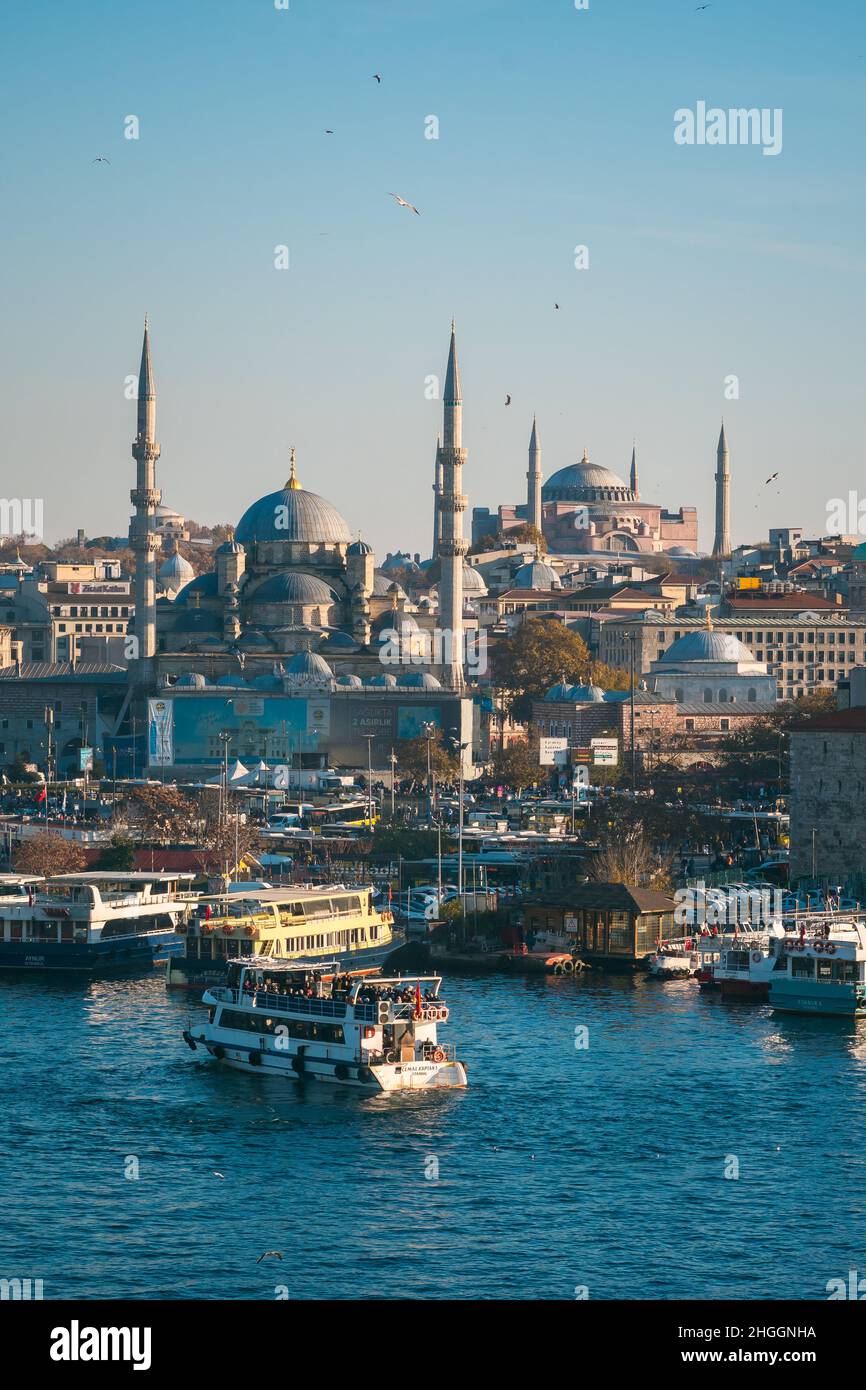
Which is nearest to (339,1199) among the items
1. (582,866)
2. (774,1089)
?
(774,1089)

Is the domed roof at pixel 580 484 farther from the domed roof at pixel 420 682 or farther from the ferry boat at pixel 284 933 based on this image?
the ferry boat at pixel 284 933

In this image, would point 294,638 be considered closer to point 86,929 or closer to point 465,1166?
point 86,929

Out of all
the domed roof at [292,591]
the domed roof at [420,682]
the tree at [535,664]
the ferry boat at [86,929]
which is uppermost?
the domed roof at [292,591]

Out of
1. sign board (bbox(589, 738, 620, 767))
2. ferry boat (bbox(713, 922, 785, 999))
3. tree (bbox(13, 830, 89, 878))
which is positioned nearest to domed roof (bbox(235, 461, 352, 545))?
sign board (bbox(589, 738, 620, 767))

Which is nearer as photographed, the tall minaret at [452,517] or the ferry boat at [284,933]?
the ferry boat at [284,933]

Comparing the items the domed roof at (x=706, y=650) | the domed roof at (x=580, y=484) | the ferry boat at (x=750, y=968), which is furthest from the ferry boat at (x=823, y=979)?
the domed roof at (x=580, y=484)

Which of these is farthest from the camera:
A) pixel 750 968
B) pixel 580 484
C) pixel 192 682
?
pixel 580 484

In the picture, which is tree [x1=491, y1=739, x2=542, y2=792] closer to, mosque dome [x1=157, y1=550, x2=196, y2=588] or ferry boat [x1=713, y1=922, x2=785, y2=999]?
ferry boat [x1=713, y1=922, x2=785, y2=999]

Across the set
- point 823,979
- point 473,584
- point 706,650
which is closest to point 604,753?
point 706,650
